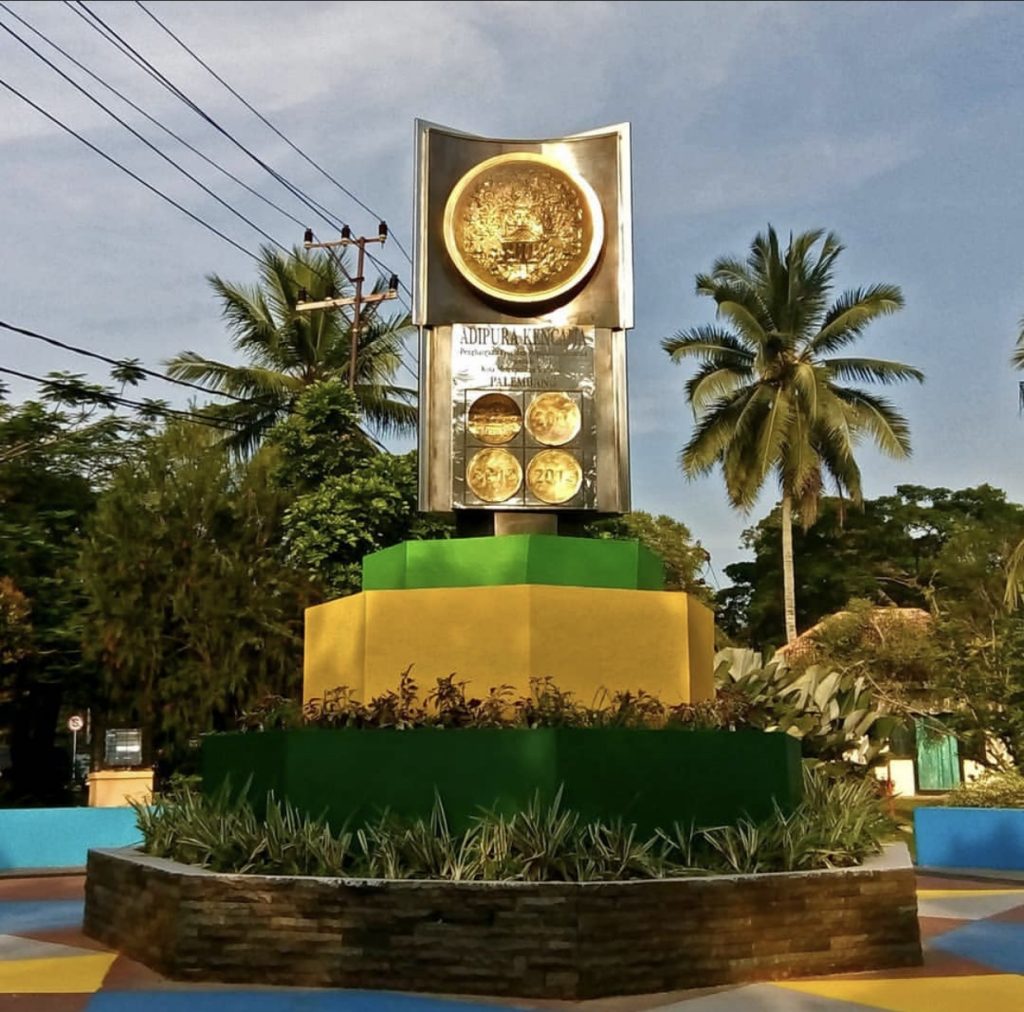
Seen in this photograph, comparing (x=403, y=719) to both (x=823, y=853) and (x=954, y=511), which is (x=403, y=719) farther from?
(x=954, y=511)

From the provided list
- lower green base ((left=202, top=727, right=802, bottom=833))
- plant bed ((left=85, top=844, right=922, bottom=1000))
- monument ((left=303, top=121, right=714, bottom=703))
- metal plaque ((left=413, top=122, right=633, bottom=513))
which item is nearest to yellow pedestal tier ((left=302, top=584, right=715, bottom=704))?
monument ((left=303, top=121, right=714, bottom=703))

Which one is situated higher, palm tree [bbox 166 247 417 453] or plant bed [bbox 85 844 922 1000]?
palm tree [bbox 166 247 417 453]

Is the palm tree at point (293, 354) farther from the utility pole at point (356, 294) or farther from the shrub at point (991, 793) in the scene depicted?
the shrub at point (991, 793)

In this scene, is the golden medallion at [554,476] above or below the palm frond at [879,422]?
below

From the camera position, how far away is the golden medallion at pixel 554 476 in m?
10.8

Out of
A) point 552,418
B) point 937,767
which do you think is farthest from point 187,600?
point 937,767

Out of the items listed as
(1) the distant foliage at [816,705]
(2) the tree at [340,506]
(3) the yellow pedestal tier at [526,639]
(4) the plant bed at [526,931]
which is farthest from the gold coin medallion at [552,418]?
(2) the tree at [340,506]

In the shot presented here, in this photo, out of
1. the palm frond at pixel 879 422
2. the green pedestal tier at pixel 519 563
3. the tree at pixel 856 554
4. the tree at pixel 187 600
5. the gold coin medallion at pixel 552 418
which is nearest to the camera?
the green pedestal tier at pixel 519 563

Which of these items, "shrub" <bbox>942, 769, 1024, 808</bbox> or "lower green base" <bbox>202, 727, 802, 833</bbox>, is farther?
"shrub" <bbox>942, 769, 1024, 808</bbox>

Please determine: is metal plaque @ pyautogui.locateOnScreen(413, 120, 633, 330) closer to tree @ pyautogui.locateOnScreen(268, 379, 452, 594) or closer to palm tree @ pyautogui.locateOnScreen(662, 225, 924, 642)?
tree @ pyautogui.locateOnScreen(268, 379, 452, 594)

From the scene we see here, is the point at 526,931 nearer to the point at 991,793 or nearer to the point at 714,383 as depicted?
the point at 991,793

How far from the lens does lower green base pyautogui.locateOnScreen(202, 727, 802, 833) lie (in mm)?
8445

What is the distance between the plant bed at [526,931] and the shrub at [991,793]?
944cm

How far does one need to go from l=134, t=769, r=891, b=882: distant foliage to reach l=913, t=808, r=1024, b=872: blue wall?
782 centimetres
